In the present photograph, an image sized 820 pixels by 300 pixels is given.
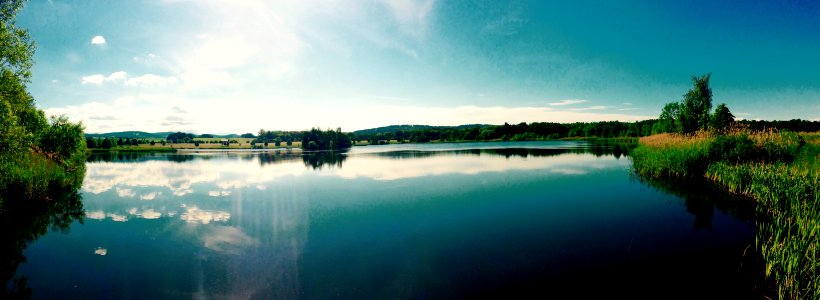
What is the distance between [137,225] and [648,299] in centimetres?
1580

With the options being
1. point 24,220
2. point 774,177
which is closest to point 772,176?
point 774,177

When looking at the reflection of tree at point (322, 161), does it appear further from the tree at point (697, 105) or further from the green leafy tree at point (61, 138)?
the tree at point (697, 105)

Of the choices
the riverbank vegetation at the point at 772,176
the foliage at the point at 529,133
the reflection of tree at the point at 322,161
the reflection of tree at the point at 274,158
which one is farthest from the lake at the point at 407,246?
the foliage at the point at 529,133

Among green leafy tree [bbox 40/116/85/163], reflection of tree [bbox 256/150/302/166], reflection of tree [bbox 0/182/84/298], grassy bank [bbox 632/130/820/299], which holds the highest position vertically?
green leafy tree [bbox 40/116/85/163]

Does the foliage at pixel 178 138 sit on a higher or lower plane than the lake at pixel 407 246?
higher

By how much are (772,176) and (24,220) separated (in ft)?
98.9

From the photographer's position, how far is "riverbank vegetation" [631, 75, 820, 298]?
633 centimetres

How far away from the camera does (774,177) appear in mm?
13672

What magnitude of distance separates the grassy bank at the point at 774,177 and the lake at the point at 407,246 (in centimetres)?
67

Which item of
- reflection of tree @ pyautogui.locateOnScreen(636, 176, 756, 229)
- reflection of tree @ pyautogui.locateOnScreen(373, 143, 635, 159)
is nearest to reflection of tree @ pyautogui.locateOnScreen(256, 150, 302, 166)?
reflection of tree @ pyautogui.locateOnScreen(373, 143, 635, 159)

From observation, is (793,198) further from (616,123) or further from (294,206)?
(616,123)

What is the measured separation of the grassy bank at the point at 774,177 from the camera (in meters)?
6.31

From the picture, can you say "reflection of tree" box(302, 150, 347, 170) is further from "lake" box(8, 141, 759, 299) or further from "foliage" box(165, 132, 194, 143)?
"foliage" box(165, 132, 194, 143)

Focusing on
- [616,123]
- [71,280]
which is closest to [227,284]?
[71,280]
